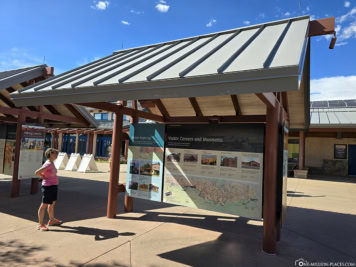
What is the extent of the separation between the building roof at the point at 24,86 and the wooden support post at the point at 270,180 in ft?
23.0

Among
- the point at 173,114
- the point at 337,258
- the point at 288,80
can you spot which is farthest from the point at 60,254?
the point at 173,114

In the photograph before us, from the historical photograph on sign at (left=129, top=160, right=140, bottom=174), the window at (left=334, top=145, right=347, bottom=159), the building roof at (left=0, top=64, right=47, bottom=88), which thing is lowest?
the historical photograph on sign at (left=129, top=160, right=140, bottom=174)

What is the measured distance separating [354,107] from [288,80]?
821 inches

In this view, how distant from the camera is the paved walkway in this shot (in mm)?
3820

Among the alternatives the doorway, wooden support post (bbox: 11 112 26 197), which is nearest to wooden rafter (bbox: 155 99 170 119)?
wooden support post (bbox: 11 112 26 197)

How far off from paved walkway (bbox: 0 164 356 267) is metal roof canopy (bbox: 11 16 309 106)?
2.45 metres

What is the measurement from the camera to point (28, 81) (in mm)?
8320

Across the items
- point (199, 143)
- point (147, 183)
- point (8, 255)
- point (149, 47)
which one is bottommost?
point (8, 255)

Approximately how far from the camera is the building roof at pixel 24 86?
7281 millimetres

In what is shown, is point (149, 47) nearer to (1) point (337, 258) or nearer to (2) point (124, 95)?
(2) point (124, 95)

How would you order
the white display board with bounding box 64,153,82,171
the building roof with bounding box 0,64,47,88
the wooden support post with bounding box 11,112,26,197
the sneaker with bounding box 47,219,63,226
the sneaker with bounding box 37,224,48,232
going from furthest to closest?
the white display board with bounding box 64,153,82,171 → the wooden support post with bounding box 11,112,26,197 → the building roof with bounding box 0,64,47,88 → the sneaker with bounding box 47,219,63,226 → the sneaker with bounding box 37,224,48,232

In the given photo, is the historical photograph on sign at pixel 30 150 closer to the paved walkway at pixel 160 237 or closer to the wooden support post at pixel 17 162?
the wooden support post at pixel 17 162

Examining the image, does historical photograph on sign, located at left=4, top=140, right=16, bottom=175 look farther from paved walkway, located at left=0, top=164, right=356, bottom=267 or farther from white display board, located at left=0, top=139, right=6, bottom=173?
paved walkway, located at left=0, top=164, right=356, bottom=267

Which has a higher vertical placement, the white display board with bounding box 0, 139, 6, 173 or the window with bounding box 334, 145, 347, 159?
the window with bounding box 334, 145, 347, 159
